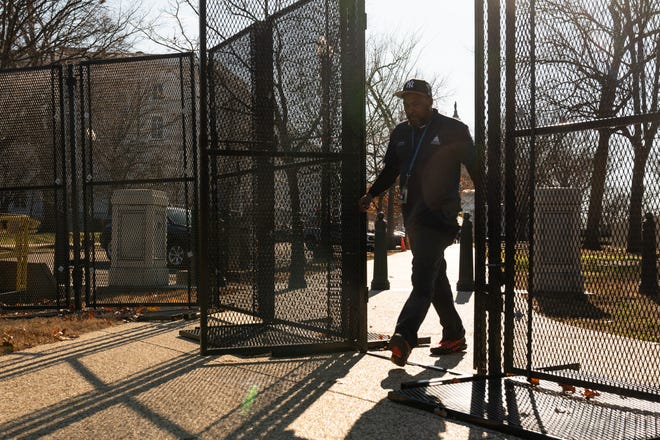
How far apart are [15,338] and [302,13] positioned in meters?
3.90

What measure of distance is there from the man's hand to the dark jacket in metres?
0.34

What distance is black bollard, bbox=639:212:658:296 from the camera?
3730mm

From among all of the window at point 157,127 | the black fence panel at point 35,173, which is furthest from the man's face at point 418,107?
the black fence panel at point 35,173

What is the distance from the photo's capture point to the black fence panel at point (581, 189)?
385cm

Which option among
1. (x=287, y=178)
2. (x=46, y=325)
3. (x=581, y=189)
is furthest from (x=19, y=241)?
(x=581, y=189)

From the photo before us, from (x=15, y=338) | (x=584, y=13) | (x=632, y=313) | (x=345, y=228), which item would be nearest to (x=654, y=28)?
(x=584, y=13)

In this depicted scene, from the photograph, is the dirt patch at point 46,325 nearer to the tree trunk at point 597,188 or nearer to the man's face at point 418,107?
the man's face at point 418,107

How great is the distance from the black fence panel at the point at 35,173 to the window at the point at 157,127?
1133 mm

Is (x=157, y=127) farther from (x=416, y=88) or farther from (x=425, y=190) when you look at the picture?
(x=425, y=190)

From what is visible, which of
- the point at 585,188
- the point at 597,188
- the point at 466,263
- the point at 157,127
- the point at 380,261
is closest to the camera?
the point at 597,188

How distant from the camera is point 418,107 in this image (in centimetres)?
525

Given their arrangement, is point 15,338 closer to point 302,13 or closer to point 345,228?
point 345,228

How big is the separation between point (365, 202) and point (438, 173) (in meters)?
0.68

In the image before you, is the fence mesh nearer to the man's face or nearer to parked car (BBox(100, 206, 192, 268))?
the man's face
